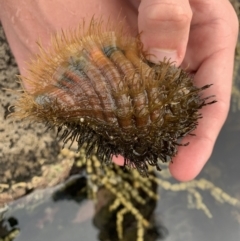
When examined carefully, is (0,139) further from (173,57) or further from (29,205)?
(173,57)

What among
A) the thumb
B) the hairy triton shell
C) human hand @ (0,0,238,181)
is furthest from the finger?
the thumb

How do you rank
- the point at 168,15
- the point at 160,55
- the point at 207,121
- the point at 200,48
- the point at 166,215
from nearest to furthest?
the point at 168,15
the point at 160,55
the point at 207,121
the point at 200,48
the point at 166,215

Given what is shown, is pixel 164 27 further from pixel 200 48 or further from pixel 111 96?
pixel 200 48

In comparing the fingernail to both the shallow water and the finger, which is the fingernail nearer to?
the finger

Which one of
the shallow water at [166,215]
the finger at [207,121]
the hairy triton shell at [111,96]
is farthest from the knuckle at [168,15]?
the shallow water at [166,215]

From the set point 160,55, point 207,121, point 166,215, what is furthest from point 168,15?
point 166,215

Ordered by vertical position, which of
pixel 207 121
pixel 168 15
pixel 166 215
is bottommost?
pixel 166 215

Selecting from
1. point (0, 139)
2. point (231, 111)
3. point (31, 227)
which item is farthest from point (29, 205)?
point (231, 111)
